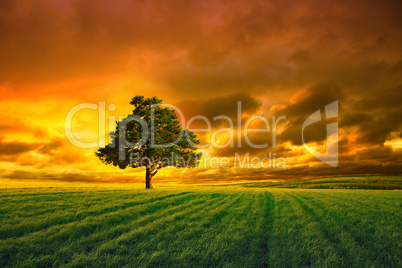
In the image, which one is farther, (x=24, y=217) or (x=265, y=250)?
(x=24, y=217)

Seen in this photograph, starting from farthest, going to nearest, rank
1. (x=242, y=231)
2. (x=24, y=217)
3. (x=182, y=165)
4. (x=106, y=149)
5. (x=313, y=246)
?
(x=182, y=165)
(x=106, y=149)
(x=24, y=217)
(x=242, y=231)
(x=313, y=246)

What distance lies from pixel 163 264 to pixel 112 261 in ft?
4.64

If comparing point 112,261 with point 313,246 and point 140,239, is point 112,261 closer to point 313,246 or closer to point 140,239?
point 140,239

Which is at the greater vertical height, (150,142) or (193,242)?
(150,142)

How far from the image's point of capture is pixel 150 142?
37.4 meters

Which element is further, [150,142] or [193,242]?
[150,142]

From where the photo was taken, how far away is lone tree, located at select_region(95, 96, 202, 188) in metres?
37.3

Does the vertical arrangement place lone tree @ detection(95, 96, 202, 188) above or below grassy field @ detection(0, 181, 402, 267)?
above

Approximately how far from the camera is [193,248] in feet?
24.8

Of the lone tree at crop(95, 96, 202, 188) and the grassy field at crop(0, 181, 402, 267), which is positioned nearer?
the grassy field at crop(0, 181, 402, 267)

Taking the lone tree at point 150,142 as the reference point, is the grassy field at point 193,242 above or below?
below

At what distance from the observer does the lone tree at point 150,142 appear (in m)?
37.3

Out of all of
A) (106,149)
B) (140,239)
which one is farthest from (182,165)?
(140,239)

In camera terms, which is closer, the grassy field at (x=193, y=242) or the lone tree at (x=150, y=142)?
the grassy field at (x=193, y=242)
